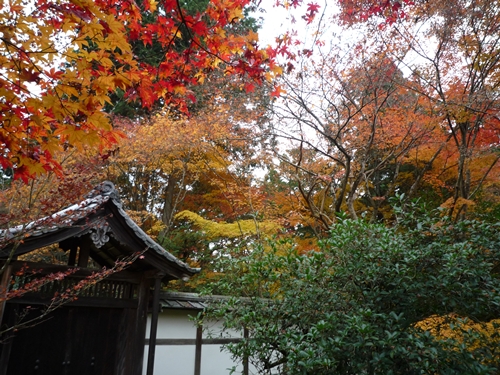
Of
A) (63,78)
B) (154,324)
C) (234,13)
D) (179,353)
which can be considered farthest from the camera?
(179,353)

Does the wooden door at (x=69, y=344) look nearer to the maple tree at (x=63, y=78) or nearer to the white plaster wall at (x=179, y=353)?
the white plaster wall at (x=179, y=353)

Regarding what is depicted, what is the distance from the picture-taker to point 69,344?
632 centimetres

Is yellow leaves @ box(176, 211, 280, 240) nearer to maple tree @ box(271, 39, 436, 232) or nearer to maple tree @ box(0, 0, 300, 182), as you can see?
maple tree @ box(271, 39, 436, 232)

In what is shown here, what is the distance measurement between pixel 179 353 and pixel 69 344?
236 centimetres

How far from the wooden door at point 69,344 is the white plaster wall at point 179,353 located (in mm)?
Result: 1115

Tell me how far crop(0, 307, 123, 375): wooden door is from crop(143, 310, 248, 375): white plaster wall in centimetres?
111

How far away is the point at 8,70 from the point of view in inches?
126

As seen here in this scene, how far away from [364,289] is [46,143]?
3.73 meters

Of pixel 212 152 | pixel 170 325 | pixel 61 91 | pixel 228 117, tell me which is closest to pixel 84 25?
pixel 61 91

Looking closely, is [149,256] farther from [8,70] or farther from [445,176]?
[445,176]

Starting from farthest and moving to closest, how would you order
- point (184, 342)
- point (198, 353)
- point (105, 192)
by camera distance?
point (198, 353), point (184, 342), point (105, 192)

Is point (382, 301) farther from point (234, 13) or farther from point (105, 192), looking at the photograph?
point (105, 192)

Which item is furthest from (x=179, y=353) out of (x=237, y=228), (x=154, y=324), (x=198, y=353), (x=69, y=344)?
(x=237, y=228)

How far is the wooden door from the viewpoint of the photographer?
5.93 meters
